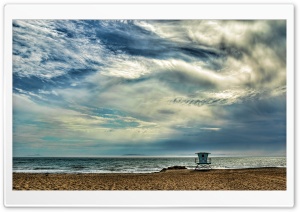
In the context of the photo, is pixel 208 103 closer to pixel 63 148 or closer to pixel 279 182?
pixel 279 182

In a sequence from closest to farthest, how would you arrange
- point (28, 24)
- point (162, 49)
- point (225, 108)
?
point (28, 24)
point (162, 49)
point (225, 108)

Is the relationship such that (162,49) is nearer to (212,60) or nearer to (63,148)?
(212,60)

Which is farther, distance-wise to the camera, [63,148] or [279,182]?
[63,148]

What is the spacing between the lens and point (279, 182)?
7.48 metres

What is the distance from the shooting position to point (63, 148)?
814 cm

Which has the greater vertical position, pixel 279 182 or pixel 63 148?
pixel 63 148
